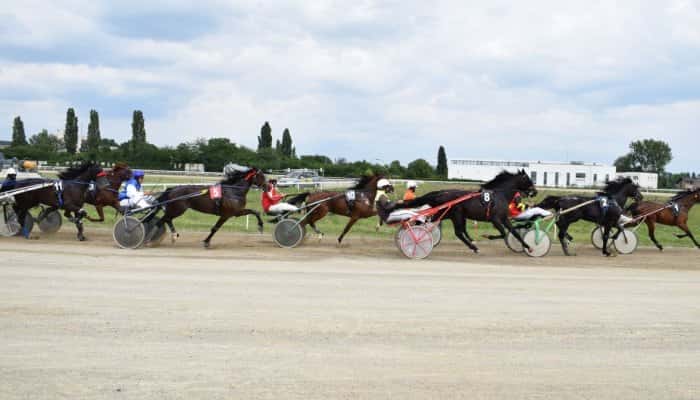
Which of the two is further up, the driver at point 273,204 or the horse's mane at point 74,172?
the horse's mane at point 74,172

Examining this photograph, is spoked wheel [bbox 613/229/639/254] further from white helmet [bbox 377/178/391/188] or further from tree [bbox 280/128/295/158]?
tree [bbox 280/128/295/158]

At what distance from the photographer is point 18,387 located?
4.09 meters

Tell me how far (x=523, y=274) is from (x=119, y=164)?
8.20m

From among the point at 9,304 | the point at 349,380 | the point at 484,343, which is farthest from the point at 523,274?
the point at 9,304

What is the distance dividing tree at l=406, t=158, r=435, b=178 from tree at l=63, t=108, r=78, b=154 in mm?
37857

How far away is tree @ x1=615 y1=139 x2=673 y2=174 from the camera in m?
87.8

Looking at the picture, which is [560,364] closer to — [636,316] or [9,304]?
[636,316]

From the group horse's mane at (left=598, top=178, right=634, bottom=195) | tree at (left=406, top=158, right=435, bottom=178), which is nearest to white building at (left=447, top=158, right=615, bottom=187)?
tree at (left=406, top=158, right=435, bottom=178)

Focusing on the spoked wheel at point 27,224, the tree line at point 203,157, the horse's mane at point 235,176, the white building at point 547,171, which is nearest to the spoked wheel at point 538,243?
the horse's mane at point 235,176

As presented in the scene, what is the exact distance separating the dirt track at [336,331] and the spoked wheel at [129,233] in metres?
1.61

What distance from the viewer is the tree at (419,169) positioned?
50.7 m

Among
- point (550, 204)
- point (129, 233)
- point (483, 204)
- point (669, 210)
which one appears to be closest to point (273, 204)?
point (129, 233)

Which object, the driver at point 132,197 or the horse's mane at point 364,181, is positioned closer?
the driver at point 132,197

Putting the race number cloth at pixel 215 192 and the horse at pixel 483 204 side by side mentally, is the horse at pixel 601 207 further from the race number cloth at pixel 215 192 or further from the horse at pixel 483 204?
the race number cloth at pixel 215 192
